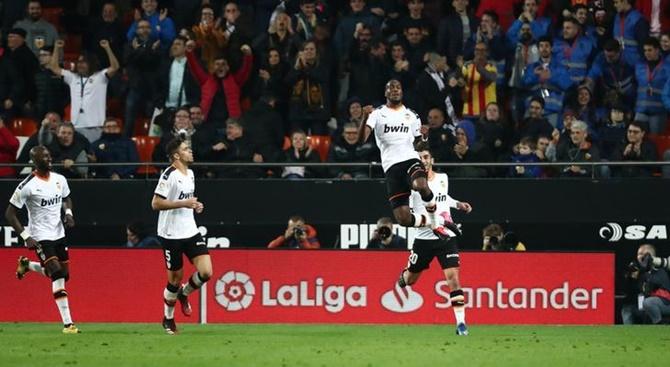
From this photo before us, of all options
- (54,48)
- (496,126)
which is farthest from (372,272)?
(54,48)

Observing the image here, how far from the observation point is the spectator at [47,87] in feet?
85.7

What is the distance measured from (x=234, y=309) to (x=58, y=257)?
3525 mm

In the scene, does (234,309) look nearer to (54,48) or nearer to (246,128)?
(246,128)

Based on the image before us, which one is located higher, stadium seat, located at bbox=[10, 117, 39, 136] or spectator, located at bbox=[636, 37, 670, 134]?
spectator, located at bbox=[636, 37, 670, 134]

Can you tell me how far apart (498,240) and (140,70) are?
7.08 metres

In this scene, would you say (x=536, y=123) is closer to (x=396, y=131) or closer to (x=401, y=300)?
(x=401, y=300)

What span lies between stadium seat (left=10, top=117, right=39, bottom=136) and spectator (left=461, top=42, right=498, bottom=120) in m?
7.45

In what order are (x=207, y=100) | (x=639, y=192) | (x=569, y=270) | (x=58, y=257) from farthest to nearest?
1. (x=207, y=100)
2. (x=639, y=192)
3. (x=569, y=270)
4. (x=58, y=257)

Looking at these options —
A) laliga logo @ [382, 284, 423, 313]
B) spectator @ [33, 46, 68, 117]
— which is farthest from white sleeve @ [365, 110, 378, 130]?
spectator @ [33, 46, 68, 117]

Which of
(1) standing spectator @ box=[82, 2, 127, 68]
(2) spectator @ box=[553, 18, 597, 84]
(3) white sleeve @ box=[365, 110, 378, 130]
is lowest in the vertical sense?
(3) white sleeve @ box=[365, 110, 378, 130]

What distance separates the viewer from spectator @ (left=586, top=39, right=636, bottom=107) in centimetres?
2506

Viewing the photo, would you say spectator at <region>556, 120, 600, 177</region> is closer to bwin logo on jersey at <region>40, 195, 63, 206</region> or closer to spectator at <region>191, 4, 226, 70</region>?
spectator at <region>191, 4, 226, 70</region>

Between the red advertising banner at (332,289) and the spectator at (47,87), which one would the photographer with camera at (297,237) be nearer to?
the red advertising banner at (332,289)

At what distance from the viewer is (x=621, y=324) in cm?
2273
